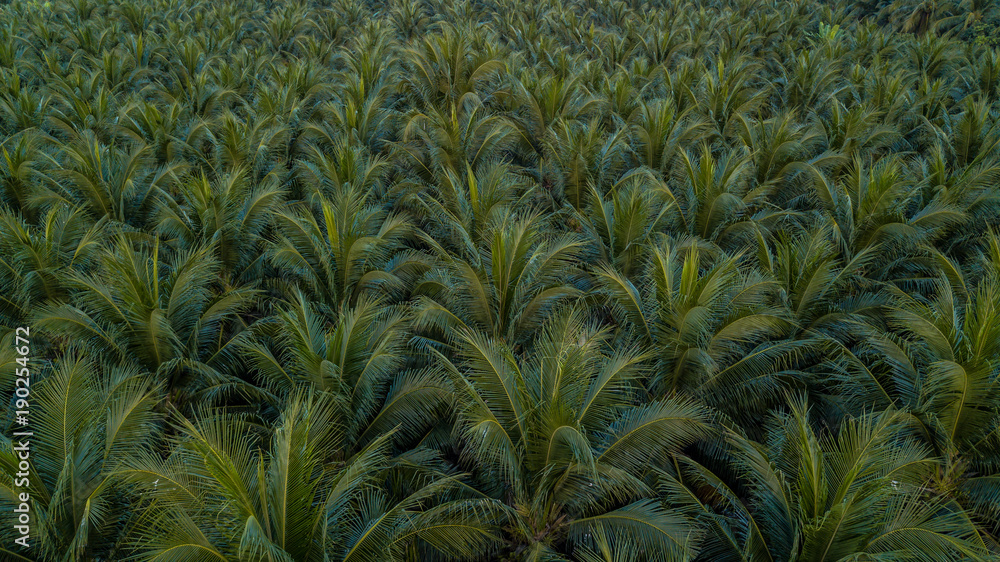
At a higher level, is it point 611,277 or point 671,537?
point 611,277

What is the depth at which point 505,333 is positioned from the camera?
9.32 meters

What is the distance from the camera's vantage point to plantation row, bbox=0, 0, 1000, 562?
227 inches

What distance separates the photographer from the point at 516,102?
1742 cm

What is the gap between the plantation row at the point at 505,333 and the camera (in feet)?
19.0

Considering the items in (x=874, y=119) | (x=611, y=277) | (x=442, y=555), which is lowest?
(x=442, y=555)

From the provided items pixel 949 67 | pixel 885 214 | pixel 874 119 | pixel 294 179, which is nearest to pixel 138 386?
pixel 294 179

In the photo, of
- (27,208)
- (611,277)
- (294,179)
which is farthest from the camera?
(294,179)

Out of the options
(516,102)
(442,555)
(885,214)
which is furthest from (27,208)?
(885,214)

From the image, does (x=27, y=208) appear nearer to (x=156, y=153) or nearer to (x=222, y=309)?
(x=156, y=153)

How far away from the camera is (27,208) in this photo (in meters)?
11.5

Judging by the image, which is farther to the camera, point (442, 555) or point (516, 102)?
point (516, 102)

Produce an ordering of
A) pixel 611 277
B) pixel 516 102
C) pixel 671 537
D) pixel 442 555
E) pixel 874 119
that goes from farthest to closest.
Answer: pixel 516 102 → pixel 874 119 → pixel 611 277 → pixel 442 555 → pixel 671 537

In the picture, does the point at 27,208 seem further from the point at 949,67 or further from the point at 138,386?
the point at 949,67

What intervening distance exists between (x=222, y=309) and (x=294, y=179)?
19.5 feet
